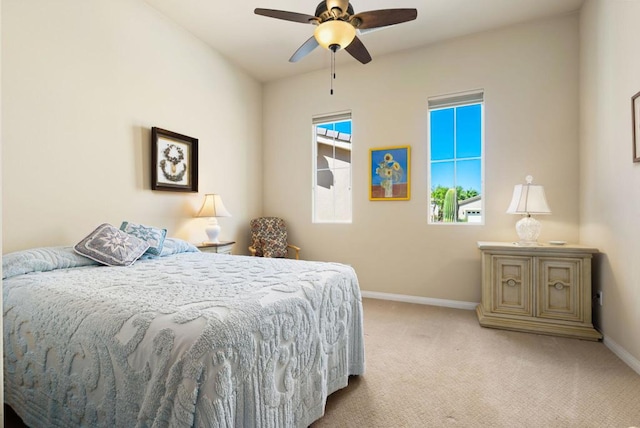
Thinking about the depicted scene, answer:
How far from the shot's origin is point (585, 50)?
3.06 metres

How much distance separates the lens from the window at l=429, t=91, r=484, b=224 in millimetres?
3680

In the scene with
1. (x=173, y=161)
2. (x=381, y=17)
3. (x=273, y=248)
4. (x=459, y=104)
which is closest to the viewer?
(x=381, y=17)

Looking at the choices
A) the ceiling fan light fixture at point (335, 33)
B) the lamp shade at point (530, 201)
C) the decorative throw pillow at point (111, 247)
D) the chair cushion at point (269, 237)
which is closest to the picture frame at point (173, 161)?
the decorative throw pillow at point (111, 247)

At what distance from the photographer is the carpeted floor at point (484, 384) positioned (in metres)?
1.71

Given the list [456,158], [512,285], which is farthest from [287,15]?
[512,285]

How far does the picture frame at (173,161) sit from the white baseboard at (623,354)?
4.01 meters

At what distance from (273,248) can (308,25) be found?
2.63 m

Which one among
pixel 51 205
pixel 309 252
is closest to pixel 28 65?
pixel 51 205

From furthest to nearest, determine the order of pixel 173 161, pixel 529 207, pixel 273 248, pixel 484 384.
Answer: pixel 273 248 < pixel 173 161 < pixel 529 207 < pixel 484 384

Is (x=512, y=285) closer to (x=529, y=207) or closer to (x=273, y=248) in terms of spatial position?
(x=529, y=207)

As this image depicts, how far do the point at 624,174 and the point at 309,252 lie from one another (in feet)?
10.8

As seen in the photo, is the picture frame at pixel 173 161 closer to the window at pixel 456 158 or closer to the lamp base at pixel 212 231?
the lamp base at pixel 212 231

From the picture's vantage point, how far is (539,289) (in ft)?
9.58

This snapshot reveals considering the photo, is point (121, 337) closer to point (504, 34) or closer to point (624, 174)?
point (624, 174)
